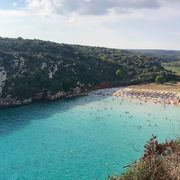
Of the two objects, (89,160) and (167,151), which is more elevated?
(167,151)

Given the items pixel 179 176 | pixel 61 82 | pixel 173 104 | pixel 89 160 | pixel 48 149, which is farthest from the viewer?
pixel 61 82

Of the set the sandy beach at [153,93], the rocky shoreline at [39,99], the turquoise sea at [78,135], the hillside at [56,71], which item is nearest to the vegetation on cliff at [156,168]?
the turquoise sea at [78,135]

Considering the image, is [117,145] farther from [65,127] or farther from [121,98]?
[121,98]

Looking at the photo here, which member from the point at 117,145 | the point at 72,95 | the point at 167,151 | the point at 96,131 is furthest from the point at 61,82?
the point at 167,151

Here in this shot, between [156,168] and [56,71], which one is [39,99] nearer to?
[56,71]

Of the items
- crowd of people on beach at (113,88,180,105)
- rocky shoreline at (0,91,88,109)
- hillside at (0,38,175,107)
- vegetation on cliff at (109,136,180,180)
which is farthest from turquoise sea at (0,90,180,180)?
vegetation on cliff at (109,136,180,180)

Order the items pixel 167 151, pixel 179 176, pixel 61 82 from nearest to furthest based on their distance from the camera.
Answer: pixel 179 176
pixel 167 151
pixel 61 82
